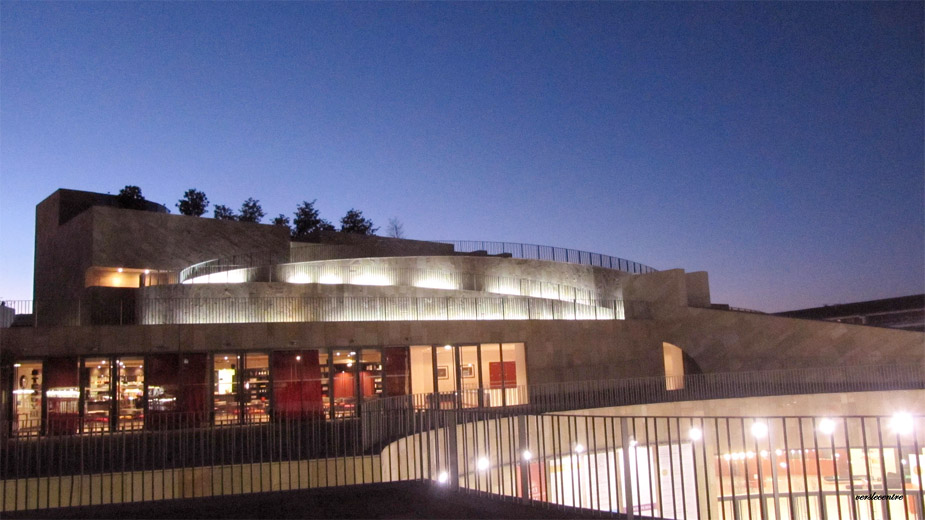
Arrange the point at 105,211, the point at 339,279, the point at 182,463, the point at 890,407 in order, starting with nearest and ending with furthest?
the point at 182,463, the point at 890,407, the point at 339,279, the point at 105,211

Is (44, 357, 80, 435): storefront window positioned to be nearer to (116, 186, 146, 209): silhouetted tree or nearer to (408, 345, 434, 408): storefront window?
(408, 345, 434, 408): storefront window

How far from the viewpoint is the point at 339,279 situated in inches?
1213

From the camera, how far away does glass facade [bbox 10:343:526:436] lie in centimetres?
2275

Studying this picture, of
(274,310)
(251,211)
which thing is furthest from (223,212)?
(274,310)

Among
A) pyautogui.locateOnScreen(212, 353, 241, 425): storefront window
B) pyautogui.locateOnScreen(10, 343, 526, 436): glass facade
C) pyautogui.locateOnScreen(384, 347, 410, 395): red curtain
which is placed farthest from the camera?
pyautogui.locateOnScreen(384, 347, 410, 395): red curtain

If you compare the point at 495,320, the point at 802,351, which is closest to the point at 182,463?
the point at 495,320

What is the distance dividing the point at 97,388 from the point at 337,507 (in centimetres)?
1586

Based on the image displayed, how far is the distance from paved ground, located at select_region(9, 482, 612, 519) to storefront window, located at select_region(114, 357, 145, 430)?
1324cm

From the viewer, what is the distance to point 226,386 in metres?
24.2

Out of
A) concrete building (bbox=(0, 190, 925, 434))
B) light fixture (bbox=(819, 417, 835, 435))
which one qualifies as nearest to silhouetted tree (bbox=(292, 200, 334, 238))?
concrete building (bbox=(0, 190, 925, 434))

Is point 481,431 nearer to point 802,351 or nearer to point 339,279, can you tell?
point 339,279

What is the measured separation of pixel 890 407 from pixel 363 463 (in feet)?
71.6

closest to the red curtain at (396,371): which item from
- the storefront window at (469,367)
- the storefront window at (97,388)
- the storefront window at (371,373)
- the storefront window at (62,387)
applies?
the storefront window at (371,373)

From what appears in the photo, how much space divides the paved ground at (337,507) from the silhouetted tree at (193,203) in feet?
182
